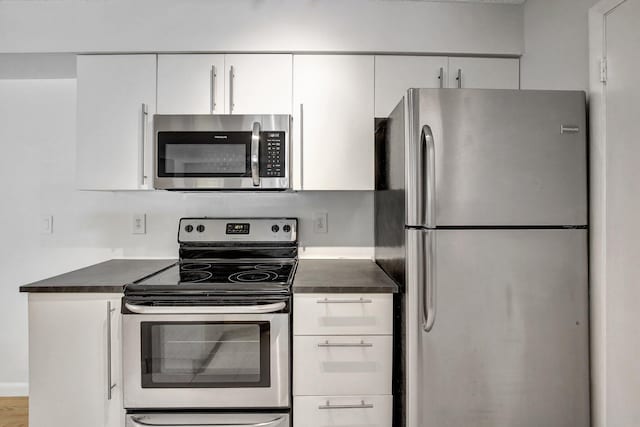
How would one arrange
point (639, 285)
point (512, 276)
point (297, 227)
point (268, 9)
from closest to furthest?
point (639, 285) → point (512, 276) → point (268, 9) → point (297, 227)

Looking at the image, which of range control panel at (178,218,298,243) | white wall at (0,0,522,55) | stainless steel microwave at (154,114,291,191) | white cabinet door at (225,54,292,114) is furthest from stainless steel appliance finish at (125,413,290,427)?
white wall at (0,0,522,55)

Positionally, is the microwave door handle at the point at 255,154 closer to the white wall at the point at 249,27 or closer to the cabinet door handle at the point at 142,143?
the white wall at the point at 249,27

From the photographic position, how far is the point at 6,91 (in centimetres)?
231

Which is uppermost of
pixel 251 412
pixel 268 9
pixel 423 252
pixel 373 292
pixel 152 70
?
pixel 268 9

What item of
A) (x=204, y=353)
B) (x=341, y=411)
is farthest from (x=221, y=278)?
(x=341, y=411)

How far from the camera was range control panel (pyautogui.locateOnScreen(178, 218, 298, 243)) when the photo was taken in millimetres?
2186

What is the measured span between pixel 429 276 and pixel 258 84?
1.31 metres

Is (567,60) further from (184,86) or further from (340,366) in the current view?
(184,86)

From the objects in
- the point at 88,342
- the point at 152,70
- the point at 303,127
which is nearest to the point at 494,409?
the point at 303,127

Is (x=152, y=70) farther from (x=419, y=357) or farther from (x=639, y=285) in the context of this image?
(x=639, y=285)

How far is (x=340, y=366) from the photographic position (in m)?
1.59

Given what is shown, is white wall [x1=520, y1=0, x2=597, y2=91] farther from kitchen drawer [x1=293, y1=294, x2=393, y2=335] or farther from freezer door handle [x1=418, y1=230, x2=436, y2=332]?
kitchen drawer [x1=293, y1=294, x2=393, y2=335]

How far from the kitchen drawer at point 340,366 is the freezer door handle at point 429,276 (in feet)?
0.91

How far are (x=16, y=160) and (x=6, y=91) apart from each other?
1.43ft
